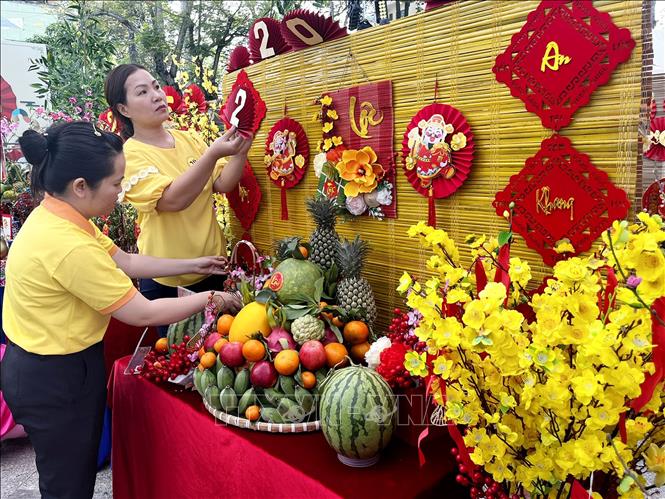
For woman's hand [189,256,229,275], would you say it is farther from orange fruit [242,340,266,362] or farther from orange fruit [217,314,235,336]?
orange fruit [242,340,266,362]

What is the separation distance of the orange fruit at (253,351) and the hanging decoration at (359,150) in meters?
0.63

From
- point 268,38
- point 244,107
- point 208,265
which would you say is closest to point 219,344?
point 208,265

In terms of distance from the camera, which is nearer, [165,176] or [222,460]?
[222,460]

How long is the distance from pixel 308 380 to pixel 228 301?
490 millimetres

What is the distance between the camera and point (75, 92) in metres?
4.35

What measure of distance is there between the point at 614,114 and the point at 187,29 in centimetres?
954

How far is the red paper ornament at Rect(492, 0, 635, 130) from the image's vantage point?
3.53 feet

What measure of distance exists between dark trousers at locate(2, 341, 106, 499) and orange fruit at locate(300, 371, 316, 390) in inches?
29.8

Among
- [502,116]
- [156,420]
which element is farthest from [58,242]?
[502,116]

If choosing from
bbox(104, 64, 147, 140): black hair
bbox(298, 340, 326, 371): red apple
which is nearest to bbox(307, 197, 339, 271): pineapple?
bbox(298, 340, 326, 371): red apple

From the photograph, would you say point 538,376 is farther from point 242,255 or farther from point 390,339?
point 242,255

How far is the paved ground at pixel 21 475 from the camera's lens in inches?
97.4

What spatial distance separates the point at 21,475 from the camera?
8.68 feet

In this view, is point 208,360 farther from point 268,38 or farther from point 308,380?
point 268,38
